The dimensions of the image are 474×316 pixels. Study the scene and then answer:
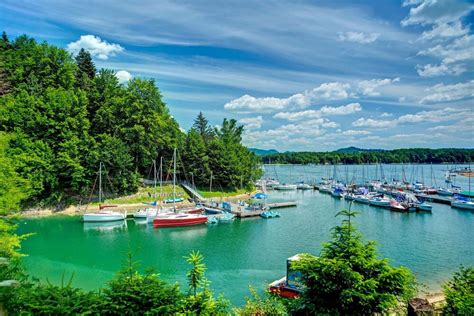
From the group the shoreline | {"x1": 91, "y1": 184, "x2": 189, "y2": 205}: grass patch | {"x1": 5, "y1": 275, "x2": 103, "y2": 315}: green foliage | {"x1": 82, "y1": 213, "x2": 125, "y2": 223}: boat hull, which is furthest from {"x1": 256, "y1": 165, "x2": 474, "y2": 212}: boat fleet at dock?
{"x1": 5, "y1": 275, "x2": 103, "y2": 315}: green foliage

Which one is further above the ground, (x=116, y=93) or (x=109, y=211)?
(x=116, y=93)

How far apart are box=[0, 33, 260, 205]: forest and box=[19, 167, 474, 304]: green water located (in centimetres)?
662

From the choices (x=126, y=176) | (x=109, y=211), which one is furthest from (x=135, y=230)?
(x=126, y=176)

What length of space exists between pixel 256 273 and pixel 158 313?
15.6m

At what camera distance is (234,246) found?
28781 mm

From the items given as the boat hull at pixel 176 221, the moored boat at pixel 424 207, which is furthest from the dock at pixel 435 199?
the boat hull at pixel 176 221

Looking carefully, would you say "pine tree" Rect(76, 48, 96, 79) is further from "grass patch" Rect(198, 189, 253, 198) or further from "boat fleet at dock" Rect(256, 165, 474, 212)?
"boat fleet at dock" Rect(256, 165, 474, 212)

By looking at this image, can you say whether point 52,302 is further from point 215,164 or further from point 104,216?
point 215,164

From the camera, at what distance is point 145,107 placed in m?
48.0

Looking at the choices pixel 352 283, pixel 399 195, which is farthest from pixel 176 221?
pixel 399 195

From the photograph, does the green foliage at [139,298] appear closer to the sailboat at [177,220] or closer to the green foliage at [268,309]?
the green foliage at [268,309]

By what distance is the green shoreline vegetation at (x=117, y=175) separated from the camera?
705cm

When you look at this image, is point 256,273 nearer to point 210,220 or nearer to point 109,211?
point 210,220

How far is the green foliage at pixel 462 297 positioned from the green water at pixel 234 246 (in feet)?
35.8
